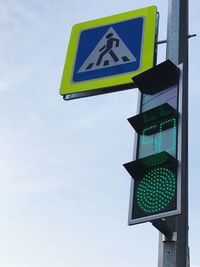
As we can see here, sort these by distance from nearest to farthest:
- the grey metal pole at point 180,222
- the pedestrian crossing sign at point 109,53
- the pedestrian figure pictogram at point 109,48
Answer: the grey metal pole at point 180,222 → the pedestrian crossing sign at point 109,53 → the pedestrian figure pictogram at point 109,48

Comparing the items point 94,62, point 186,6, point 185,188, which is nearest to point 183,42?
point 186,6

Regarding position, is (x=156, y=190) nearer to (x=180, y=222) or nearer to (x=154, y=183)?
(x=154, y=183)

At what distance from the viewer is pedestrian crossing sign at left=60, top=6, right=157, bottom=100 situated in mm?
4047

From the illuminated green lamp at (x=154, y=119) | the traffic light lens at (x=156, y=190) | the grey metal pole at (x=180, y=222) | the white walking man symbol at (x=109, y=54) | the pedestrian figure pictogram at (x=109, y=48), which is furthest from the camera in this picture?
the pedestrian figure pictogram at (x=109, y=48)

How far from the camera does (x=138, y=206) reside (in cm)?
256

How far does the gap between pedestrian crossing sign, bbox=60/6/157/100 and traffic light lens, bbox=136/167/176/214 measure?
1.55 m

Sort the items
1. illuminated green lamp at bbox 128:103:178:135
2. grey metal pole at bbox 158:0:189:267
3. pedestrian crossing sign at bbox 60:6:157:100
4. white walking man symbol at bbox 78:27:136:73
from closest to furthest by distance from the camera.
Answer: grey metal pole at bbox 158:0:189:267, illuminated green lamp at bbox 128:103:178:135, pedestrian crossing sign at bbox 60:6:157:100, white walking man symbol at bbox 78:27:136:73

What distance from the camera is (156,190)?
250 centimetres

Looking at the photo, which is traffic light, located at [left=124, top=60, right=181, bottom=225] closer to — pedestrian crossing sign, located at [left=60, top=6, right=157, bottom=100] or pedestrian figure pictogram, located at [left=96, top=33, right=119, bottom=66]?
pedestrian crossing sign, located at [left=60, top=6, right=157, bottom=100]

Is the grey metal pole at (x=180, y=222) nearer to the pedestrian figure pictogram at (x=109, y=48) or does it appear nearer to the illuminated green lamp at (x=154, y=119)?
the illuminated green lamp at (x=154, y=119)

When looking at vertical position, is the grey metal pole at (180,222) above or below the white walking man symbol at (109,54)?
below

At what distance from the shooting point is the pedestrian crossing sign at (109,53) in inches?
159

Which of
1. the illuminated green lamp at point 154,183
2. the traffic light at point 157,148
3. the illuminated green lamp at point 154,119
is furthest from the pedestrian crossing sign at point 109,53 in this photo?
the illuminated green lamp at point 154,183

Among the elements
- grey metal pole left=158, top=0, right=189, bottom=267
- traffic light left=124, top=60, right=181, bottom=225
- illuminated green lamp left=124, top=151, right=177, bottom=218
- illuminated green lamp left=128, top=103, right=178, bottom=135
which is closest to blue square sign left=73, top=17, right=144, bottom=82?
grey metal pole left=158, top=0, right=189, bottom=267
